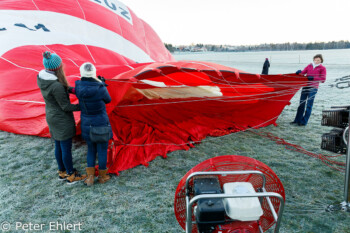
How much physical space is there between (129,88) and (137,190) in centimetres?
119

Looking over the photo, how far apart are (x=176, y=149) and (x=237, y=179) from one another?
1582 millimetres

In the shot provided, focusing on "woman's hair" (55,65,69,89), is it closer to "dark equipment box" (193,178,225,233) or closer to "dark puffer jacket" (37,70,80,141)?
"dark puffer jacket" (37,70,80,141)

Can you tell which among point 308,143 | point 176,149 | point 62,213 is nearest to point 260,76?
point 308,143

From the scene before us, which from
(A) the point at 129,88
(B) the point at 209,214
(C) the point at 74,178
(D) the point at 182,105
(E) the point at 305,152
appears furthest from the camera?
(D) the point at 182,105

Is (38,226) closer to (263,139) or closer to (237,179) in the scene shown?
(237,179)

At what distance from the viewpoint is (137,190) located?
7.28 ft

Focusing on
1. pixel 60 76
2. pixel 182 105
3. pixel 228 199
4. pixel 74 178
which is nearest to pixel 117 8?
pixel 182 105

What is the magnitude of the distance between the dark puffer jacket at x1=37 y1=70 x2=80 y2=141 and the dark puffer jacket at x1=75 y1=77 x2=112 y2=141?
11 centimetres

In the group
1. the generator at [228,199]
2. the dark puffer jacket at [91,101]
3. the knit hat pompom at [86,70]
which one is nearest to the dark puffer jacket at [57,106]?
the dark puffer jacket at [91,101]

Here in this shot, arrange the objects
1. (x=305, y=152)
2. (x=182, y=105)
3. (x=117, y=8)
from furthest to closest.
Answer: (x=117, y=8)
(x=182, y=105)
(x=305, y=152)

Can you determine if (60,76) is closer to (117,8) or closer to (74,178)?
(74,178)

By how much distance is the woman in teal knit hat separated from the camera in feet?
6.50

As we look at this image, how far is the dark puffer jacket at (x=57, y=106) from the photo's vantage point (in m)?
1.98

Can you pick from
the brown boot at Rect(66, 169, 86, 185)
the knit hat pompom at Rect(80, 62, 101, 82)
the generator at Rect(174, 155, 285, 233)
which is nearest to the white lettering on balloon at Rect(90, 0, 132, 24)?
the knit hat pompom at Rect(80, 62, 101, 82)
